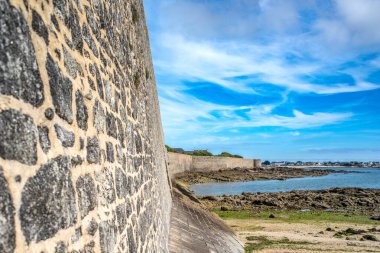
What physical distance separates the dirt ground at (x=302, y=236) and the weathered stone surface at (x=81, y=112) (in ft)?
37.6

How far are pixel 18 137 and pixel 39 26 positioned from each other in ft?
1.91

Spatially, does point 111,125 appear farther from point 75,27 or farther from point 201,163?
point 201,163

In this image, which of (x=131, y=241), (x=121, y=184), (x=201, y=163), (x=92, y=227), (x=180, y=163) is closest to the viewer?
(x=92, y=227)

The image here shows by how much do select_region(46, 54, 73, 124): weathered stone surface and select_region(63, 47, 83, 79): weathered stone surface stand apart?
8 cm

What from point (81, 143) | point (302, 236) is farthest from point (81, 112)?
point (302, 236)

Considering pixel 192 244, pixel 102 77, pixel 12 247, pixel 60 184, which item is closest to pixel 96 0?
pixel 102 77

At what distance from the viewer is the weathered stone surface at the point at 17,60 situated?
4.39 feet

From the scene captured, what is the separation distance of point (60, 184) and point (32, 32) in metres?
0.74

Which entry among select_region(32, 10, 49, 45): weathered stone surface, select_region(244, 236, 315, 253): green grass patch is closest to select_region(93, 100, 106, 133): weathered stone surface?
select_region(32, 10, 49, 45): weathered stone surface

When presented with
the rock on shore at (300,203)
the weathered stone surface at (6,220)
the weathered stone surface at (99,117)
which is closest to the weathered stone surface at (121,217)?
the weathered stone surface at (99,117)

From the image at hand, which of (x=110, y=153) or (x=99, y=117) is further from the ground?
(x=99, y=117)

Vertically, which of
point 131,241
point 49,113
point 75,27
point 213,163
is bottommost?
point 131,241

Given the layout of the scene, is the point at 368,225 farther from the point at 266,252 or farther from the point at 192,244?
the point at 192,244

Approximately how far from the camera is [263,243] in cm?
1394
